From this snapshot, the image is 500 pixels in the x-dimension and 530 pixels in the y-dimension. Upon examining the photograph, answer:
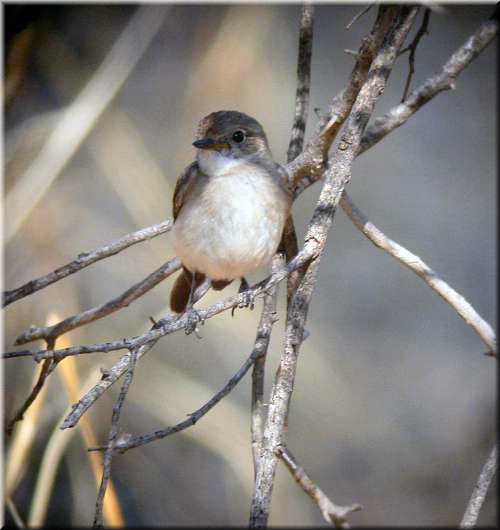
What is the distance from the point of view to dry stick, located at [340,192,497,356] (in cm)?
185

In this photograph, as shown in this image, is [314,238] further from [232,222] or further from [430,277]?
[232,222]

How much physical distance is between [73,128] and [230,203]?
150 cm

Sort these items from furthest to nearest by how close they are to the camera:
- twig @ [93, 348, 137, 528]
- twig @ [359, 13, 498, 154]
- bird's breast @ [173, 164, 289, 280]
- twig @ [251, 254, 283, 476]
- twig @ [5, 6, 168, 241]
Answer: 1. twig @ [5, 6, 168, 241]
2. bird's breast @ [173, 164, 289, 280]
3. twig @ [251, 254, 283, 476]
4. twig @ [359, 13, 498, 154]
5. twig @ [93, 348, 137, 528]

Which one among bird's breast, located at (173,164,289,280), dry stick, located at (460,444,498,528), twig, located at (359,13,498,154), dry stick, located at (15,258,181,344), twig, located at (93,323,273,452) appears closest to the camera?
dry stick, located at (460,444,498,528)

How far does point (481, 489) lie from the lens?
1.77m

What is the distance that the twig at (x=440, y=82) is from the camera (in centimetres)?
206

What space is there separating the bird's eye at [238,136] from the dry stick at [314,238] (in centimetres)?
65

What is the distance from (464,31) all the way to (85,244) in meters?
2.93

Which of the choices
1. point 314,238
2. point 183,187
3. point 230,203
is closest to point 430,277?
point 314,238

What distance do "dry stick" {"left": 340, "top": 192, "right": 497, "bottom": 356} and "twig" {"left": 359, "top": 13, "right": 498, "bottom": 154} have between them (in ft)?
0.78

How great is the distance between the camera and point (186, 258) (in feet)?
8.39

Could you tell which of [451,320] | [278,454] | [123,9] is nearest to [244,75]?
[123,9]

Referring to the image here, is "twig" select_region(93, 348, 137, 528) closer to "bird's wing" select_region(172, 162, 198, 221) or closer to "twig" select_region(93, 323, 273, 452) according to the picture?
"twig" select_region(93, 323, 273, 452)

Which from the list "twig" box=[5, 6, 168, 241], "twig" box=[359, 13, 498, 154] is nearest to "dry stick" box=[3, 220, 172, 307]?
"twig" box=[359, 13, 498, 154]
